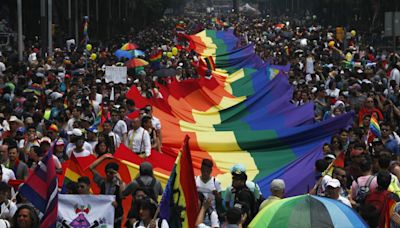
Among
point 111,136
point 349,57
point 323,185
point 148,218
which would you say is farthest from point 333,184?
point 349,57

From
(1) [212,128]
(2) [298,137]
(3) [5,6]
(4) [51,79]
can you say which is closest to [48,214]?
(2) [298,137]

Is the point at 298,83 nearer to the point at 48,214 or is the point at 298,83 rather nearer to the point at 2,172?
the point at 2,172

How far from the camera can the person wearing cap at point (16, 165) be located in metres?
12.7

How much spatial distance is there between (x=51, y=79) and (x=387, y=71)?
8254 millimetres

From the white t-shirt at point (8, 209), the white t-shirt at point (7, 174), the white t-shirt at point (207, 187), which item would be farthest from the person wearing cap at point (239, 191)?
the white t-shirt at point (7, 174)

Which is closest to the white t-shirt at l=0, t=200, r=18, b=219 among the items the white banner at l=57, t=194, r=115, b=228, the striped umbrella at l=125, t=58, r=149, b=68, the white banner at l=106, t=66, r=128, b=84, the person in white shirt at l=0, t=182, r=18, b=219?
the person in white shirt at l=0, t=182, r=18, b=219

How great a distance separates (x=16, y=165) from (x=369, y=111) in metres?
6.41

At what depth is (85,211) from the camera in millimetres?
10484

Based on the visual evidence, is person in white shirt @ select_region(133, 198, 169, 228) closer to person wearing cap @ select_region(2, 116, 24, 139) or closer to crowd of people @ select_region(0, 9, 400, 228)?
crowd of people @ select_region(0, 9, 400, 228)

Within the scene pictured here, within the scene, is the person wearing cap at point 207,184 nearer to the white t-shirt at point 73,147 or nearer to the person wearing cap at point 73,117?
the white t-shirt at point 73,147

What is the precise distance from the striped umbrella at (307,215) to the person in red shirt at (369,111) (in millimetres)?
8958

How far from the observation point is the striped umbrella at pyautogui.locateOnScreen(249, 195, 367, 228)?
7.93 m

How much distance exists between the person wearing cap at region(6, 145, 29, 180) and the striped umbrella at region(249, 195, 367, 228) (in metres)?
Result: 5.06

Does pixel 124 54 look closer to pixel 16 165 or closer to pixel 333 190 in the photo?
pixel 16 165
